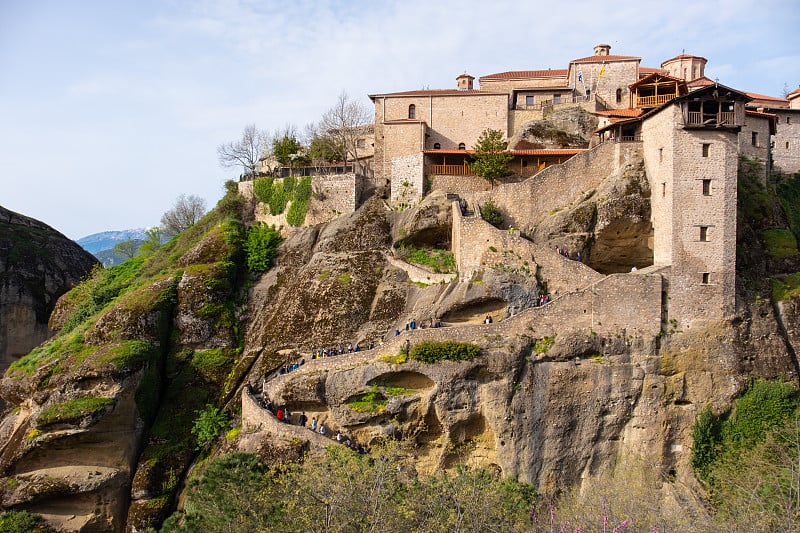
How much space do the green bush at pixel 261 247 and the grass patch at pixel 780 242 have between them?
95.8 feet

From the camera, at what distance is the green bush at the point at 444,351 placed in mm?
31859

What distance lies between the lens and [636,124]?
127 ft

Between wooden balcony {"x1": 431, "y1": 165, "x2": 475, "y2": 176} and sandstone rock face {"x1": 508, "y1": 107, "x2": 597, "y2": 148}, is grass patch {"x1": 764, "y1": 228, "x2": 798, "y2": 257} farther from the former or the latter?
wooden balcony {"x1": 431, "y1": 165, "x2": 475, "y2": 176}

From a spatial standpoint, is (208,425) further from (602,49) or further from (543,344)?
(602,49)

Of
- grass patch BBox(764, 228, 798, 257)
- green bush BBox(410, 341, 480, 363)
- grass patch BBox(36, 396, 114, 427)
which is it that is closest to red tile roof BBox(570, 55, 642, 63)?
grass patch BBox(764, 228, 798, 257)

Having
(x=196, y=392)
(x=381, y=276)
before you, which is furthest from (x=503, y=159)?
(x=196, y=392)

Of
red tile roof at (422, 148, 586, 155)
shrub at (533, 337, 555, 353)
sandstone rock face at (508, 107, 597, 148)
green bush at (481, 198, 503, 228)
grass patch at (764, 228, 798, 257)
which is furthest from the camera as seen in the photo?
sandstone rock face at (508, 107, 597, 148)

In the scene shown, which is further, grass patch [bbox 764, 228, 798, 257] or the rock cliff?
grass patch [bbox 764, 228, 798, 257]

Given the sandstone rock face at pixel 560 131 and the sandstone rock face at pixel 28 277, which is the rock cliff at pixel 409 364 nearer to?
the sandstone rock face at pixel 560 131

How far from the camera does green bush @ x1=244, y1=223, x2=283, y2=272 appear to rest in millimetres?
44750

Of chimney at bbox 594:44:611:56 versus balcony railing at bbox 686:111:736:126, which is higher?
chimney at bbox 594:44:611:56

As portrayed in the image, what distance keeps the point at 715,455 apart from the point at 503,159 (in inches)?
780

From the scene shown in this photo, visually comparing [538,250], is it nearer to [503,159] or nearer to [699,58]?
[503,159]

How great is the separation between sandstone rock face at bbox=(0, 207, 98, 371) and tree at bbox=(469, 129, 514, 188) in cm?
3694
